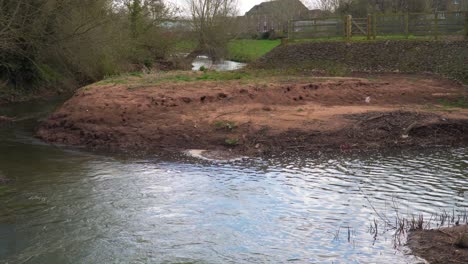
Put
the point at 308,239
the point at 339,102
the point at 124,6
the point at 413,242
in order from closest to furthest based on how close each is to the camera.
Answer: the point at 413,242, the point at 308,239, the point at 339,102, the point at 124,6

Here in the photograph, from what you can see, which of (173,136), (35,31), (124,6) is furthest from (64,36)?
(173,136)

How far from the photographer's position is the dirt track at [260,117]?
13.2 metres

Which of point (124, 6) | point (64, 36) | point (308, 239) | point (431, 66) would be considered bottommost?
point (308, 239)

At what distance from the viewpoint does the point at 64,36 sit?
23047 millimetres

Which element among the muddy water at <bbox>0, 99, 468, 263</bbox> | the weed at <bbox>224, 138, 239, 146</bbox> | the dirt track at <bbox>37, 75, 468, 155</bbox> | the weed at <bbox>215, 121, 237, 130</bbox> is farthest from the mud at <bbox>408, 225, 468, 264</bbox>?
the weed at <bbox>215, 121, 237, 130</bbox>

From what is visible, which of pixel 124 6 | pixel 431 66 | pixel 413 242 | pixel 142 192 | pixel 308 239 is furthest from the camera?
pixel 124 6

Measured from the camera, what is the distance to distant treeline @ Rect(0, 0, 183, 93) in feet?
67.6

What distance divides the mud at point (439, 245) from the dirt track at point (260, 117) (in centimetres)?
599

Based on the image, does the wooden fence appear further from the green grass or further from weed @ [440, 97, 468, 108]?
the green grass

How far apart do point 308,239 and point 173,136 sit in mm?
7026

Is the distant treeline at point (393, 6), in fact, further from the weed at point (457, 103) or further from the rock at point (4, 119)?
the rock at point (4, 119)

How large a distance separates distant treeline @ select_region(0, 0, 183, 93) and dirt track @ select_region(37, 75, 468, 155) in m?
5.23

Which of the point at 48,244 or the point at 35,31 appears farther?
the point at 35,31

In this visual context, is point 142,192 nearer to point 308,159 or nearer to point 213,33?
point 308,159
